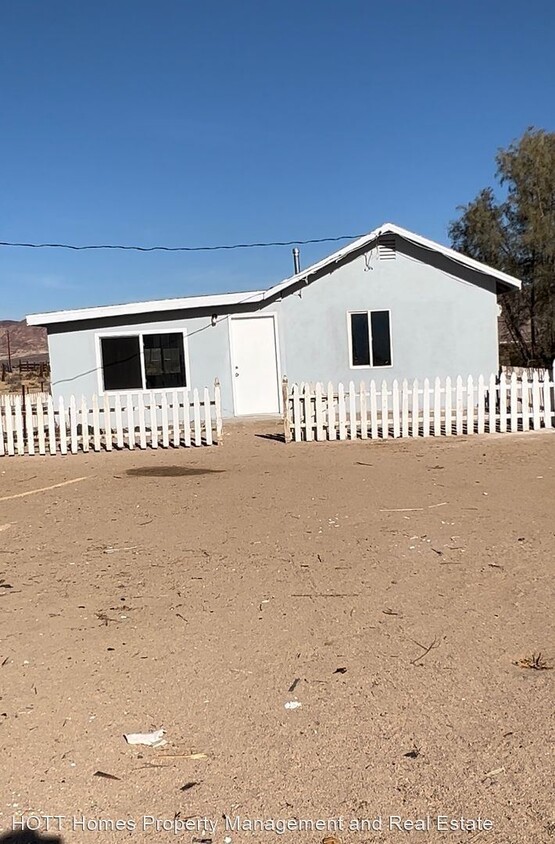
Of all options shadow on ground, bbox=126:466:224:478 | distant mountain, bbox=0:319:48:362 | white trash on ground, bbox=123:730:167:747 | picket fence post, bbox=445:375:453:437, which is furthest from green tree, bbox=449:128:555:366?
distant mountain, bbox=0:319:48:362

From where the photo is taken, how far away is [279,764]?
2.79 metres

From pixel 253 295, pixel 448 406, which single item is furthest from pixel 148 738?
pixel 253 295

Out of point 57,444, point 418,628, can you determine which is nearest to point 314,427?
point 57,444

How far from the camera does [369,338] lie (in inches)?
648

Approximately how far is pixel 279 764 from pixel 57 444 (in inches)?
430

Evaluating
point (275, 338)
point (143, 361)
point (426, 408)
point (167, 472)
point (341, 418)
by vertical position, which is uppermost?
point (275, 338)

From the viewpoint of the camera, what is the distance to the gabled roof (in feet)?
52.0

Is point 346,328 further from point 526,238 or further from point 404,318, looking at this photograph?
point 526,238

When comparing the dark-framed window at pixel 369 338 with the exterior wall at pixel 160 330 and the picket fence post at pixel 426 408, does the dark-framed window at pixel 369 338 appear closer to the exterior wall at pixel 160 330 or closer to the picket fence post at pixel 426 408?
the exterior wall at pixel 160 330

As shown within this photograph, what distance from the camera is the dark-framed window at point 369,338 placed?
16453 mm

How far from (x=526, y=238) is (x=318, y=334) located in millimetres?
14934

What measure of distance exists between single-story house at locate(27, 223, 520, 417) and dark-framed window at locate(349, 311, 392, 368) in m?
0.02

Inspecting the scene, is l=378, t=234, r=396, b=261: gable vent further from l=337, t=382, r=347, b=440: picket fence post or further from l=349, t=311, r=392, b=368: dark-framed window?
l=337, t=382, r=347, b=440: picket fence post

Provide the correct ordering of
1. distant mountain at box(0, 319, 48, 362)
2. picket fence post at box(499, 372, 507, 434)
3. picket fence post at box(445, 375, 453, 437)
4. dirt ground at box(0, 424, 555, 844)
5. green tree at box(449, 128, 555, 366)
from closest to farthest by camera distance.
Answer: dirt ground at box(0, 424, 555, 844), picket fence post at box(445, 375, 453, 437), picket fence post at box(499, 372, 507, 434), green tree at box(449, 128, 555, 366), distant mountain at box(0, 319, 48, 362)
